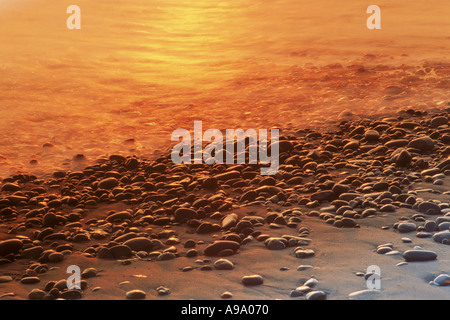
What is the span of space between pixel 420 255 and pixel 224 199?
2194 millimetres

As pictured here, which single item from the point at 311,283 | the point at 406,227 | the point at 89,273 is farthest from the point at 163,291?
the point at 406,227

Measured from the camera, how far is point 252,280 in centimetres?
420

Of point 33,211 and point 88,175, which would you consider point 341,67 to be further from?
point 33,211

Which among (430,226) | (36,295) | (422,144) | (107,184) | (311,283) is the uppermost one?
(422,144)

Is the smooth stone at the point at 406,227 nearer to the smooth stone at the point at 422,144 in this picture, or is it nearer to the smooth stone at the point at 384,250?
the smooth stone at the point at 384,250

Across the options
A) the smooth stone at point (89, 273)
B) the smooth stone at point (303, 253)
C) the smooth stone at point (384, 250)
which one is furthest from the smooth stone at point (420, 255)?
the smooth stone at point (89, 273)

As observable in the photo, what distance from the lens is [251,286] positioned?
4164 millimetres

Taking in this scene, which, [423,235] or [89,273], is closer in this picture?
[89,273]

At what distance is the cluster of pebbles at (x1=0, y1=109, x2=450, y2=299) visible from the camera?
493 centimetres

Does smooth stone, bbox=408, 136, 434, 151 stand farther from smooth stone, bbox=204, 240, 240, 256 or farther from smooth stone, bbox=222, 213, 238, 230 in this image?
smooth stone, bbox=204, 240, 240, 256

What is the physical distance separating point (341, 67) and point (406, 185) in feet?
18.5

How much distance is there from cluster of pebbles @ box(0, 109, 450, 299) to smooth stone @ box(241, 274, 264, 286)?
10 millimetres

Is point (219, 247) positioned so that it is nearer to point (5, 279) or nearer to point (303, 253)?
point (303, 253)
